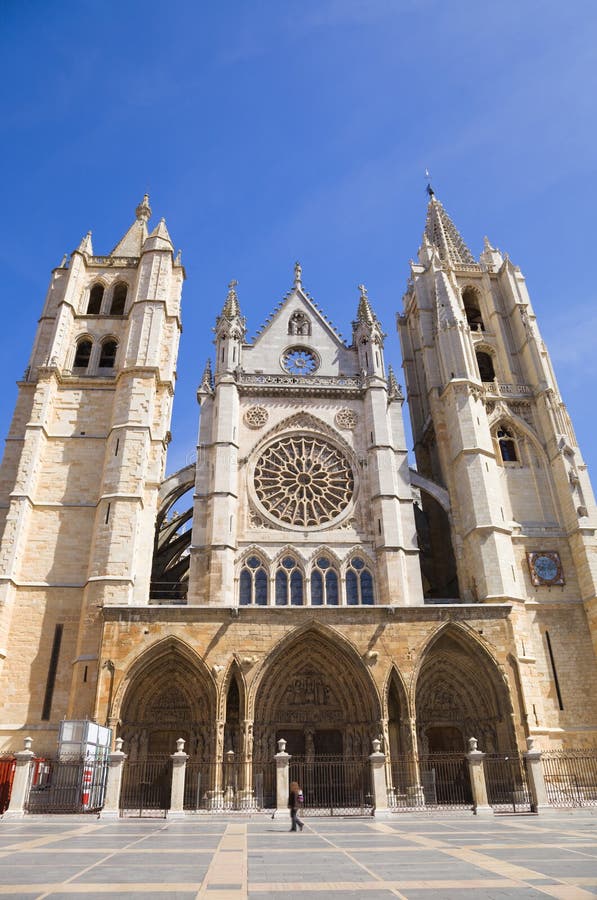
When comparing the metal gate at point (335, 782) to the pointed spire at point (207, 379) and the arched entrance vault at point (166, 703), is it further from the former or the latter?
the pointed spire at point (207, 379)


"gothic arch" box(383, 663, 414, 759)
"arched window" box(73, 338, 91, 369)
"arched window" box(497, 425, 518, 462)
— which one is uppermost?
"arched window" box(73, 338, 91, 369)

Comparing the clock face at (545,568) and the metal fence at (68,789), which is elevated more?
the clock face at (545,568)

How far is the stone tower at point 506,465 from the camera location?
20078 mm

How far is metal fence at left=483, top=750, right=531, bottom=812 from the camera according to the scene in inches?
600

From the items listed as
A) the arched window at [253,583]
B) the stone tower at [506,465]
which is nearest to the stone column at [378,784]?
the stone tower at [506,465]

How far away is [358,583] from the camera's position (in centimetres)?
2050

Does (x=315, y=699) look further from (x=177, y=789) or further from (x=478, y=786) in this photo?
(x=177, y=789)

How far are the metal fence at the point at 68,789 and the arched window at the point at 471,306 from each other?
80.9 feet

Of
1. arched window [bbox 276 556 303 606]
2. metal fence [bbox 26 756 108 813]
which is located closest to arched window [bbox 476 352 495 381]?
arched window [bbox 276 556 303 606]

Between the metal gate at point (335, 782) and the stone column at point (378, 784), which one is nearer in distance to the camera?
the stone column at point (378, 784)

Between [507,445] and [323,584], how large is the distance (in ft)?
32.8

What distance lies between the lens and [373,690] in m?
16.6

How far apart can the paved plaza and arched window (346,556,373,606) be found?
966 cm

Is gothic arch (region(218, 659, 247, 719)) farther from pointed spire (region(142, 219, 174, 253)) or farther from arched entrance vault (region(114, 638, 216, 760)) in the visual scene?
pointed spire (region(142, 219, 174, 253))
